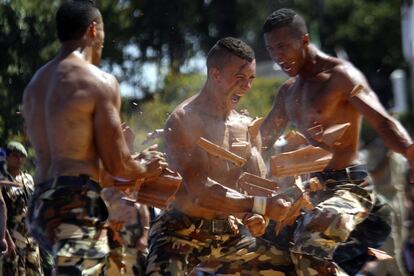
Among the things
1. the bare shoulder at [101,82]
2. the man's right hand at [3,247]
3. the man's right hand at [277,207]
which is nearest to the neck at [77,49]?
the bare shoulder at [101,82]

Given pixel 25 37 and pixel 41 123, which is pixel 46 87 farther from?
pixel 25 37

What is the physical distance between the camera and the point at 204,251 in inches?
314

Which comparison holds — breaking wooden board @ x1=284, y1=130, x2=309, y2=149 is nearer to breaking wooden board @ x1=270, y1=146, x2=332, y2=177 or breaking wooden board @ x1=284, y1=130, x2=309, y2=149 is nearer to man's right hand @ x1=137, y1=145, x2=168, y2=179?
breaking wooden board @ x1=270, y1=146, x2=332, y2=177

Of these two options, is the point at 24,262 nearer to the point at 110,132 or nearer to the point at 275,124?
the point at 275,124

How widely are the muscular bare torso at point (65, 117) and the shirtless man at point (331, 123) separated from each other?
5.90ft

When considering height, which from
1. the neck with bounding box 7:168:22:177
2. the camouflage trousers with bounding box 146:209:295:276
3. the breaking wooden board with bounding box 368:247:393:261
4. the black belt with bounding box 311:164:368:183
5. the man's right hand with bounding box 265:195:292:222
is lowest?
the neck with bounding box 7:168:22:177

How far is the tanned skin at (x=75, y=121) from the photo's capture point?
22.6ft

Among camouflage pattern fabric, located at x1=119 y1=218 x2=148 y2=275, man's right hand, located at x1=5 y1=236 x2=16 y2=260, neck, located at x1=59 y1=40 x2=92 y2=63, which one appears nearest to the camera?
neck, located at x1=59 y1=40 x2=92 y2=63

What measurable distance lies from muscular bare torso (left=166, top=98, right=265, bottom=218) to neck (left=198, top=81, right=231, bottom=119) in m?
0.03

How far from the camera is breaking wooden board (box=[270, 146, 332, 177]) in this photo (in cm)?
796

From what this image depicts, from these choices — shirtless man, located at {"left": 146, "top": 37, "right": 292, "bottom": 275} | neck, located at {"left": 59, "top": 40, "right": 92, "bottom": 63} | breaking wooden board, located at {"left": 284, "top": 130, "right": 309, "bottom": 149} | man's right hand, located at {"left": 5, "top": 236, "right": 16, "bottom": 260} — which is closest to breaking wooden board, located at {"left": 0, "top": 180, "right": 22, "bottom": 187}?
man's right hand, located at {"left": 5, "top": 236, "right": 16, "bottom": 260}

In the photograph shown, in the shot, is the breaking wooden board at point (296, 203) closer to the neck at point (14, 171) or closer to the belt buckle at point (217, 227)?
the belt buckle at point (217, 227)

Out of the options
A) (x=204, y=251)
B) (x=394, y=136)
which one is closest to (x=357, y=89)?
(x=394, y=136)

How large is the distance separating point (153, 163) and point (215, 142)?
738mm
